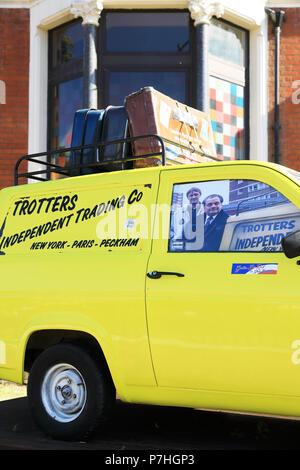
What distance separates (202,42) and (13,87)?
3.90 meters

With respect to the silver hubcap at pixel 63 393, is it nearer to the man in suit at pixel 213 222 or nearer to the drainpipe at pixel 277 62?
the man in suit at pixel 213 222

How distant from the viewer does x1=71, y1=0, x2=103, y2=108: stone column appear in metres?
11.9

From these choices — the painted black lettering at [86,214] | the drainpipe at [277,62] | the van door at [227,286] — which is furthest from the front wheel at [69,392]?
the drainpipe at [277,62]

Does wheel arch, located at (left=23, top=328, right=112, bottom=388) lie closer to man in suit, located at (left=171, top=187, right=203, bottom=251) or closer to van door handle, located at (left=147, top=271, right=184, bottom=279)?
van door handle, located at (left=147, top=271, right=184, bottom=279)

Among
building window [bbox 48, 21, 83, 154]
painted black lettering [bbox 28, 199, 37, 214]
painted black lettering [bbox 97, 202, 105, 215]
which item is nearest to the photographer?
painted black lettering [bbox 97, 202, 105, 215]

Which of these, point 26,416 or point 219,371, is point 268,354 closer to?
point 219,371

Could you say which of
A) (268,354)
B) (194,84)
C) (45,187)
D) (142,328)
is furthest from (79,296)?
(194,84)

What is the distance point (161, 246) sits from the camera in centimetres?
483

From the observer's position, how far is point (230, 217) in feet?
15.1

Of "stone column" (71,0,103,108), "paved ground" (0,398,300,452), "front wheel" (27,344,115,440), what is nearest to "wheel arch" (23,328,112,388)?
"front wheel" (27,344,115,440)

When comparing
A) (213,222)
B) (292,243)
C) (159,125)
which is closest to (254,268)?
(292,243)

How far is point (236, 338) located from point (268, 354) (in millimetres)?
242

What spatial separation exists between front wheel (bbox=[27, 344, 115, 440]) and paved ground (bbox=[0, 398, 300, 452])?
14cm

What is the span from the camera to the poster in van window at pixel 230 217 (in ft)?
14.6
